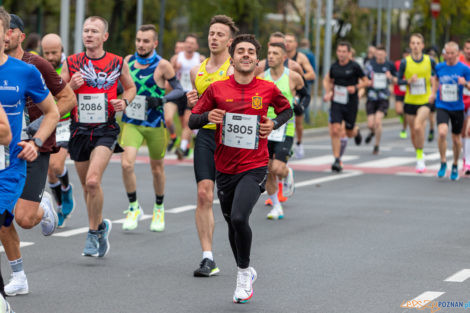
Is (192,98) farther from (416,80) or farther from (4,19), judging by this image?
(416,80)

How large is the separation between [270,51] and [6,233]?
4950mm

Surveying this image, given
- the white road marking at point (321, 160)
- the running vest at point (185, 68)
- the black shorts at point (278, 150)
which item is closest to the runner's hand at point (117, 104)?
the black shorts at point (278, 150)

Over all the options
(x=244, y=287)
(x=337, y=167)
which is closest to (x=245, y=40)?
(x=244, y=287)

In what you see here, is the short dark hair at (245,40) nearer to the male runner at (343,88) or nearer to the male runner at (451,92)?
the male runner at (451,92)

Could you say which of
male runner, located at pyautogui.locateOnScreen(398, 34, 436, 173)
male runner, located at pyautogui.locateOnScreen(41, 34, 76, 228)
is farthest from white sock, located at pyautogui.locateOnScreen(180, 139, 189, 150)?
male runner, located at pyautogui.locateOnScreen(41, 34, 76, 228)

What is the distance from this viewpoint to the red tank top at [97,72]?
916 cm

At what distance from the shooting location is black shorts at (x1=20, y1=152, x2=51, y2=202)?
7223 mm

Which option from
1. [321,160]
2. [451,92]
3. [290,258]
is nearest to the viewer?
[290,258]

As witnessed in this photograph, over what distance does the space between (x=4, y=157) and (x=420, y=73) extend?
1217cm

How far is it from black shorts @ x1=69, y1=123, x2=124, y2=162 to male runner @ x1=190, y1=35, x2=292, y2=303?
175cm

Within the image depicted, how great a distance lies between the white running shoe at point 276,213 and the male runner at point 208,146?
2.89 m

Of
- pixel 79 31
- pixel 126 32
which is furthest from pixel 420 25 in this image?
pixel 79 31

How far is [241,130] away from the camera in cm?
745

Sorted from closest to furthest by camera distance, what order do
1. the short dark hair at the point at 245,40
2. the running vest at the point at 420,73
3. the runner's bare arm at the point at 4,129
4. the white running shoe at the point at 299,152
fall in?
1. the runner's bare arm at the point at 4,129
2. the short dark hair at the point at 245,40
3. the running vest at the point at 420,73
4. the white running shoe at the point at 299,152
